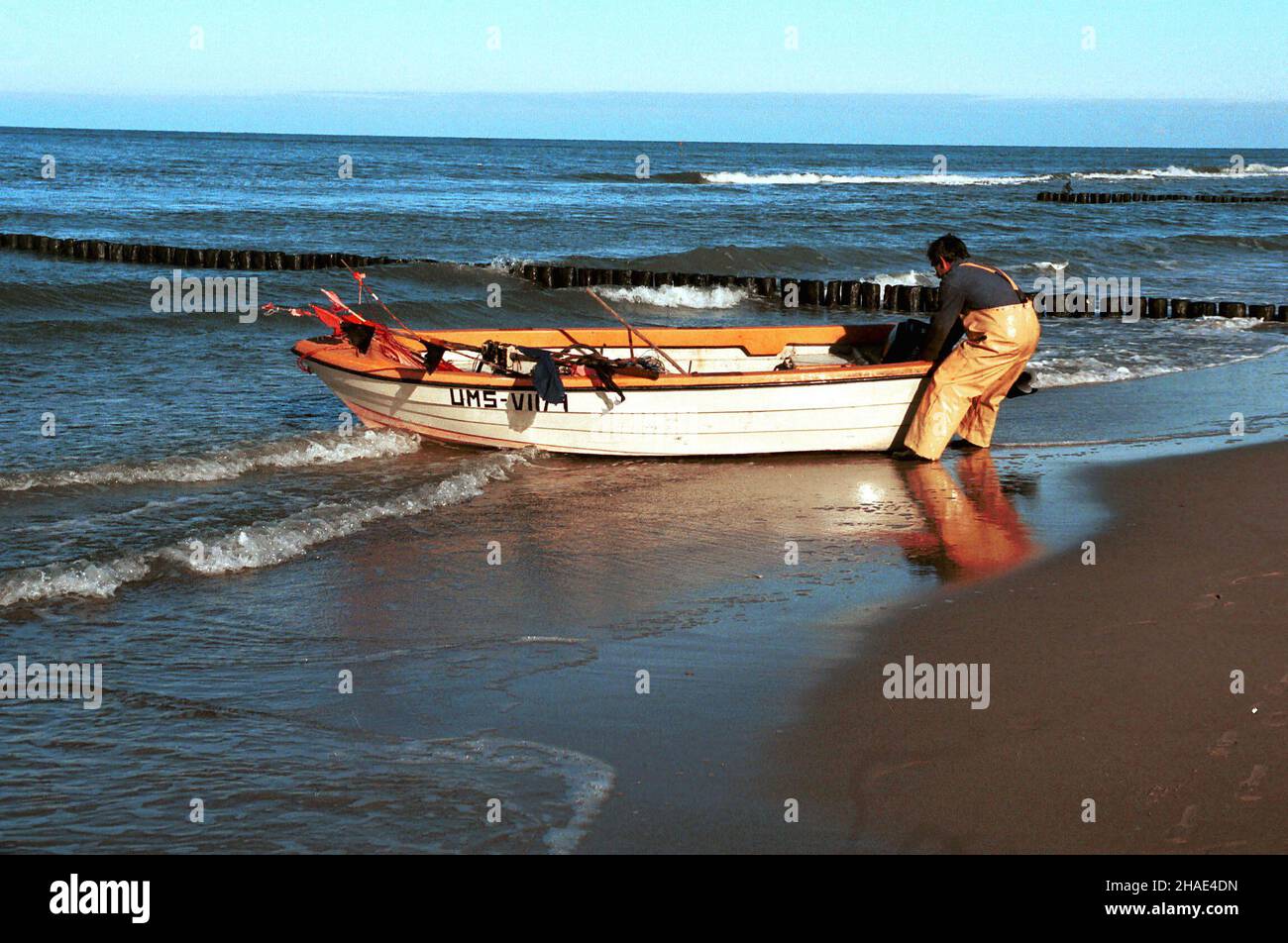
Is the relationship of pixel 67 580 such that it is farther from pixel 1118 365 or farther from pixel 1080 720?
pixel 1118 365

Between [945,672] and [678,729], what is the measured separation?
1.35 m

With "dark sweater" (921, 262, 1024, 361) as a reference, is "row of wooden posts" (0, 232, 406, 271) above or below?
above

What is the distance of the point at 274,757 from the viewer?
524 cm

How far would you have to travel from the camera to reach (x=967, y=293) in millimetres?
10641

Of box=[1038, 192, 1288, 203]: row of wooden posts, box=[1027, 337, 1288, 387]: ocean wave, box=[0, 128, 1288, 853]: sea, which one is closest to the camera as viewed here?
box=[0, 128, 1288, 853]: sea

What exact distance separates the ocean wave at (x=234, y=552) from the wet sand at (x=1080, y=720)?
3682 millimetres

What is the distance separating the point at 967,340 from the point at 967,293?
15.0 inches

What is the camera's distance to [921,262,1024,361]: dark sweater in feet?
34.8

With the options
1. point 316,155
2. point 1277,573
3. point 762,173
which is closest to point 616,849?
point 1277,573

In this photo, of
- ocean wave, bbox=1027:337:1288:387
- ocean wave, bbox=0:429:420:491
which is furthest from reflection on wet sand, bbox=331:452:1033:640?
ocean wave, bbox=1027:337:1288:387

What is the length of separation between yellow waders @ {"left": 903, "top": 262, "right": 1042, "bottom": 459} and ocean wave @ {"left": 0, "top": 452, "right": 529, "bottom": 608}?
355cm
